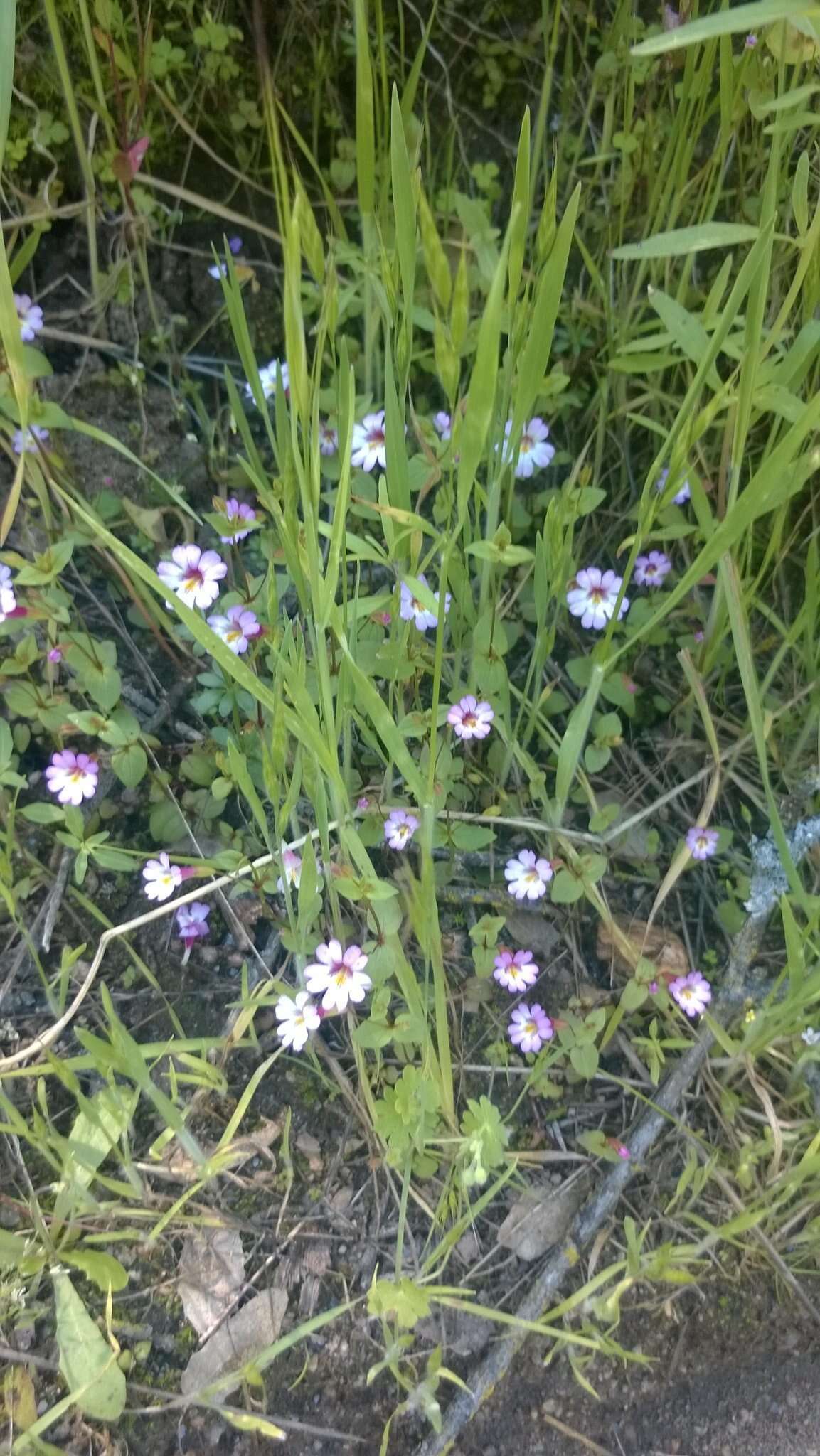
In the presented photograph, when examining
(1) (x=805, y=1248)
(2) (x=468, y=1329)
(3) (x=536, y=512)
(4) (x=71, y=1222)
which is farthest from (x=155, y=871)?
(1) (x=805, y=1248)

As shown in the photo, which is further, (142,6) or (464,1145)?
(142,6)

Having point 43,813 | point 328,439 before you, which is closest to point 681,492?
point 328,439

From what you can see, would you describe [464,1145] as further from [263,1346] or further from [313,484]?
[313,484]

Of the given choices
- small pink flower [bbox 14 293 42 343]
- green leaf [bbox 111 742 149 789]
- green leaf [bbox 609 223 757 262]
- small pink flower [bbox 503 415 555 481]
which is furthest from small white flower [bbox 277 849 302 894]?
small pink flower [bbox 14 293 42 343]

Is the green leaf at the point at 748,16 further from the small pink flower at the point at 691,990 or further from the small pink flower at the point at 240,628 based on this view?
the small pink flower at the point at 691,990

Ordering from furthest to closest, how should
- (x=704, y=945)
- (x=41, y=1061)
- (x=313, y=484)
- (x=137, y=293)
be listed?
(x=137, y=293)
(x=704, y=945)
(x=41, y=1061)
(x=313, y=484)

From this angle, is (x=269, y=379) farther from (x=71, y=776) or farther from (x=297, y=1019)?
(x=297, y=1019)

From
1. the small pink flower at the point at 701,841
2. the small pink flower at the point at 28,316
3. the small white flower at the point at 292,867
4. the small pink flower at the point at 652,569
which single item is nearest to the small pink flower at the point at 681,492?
the small pink flower at the point at 652,569
